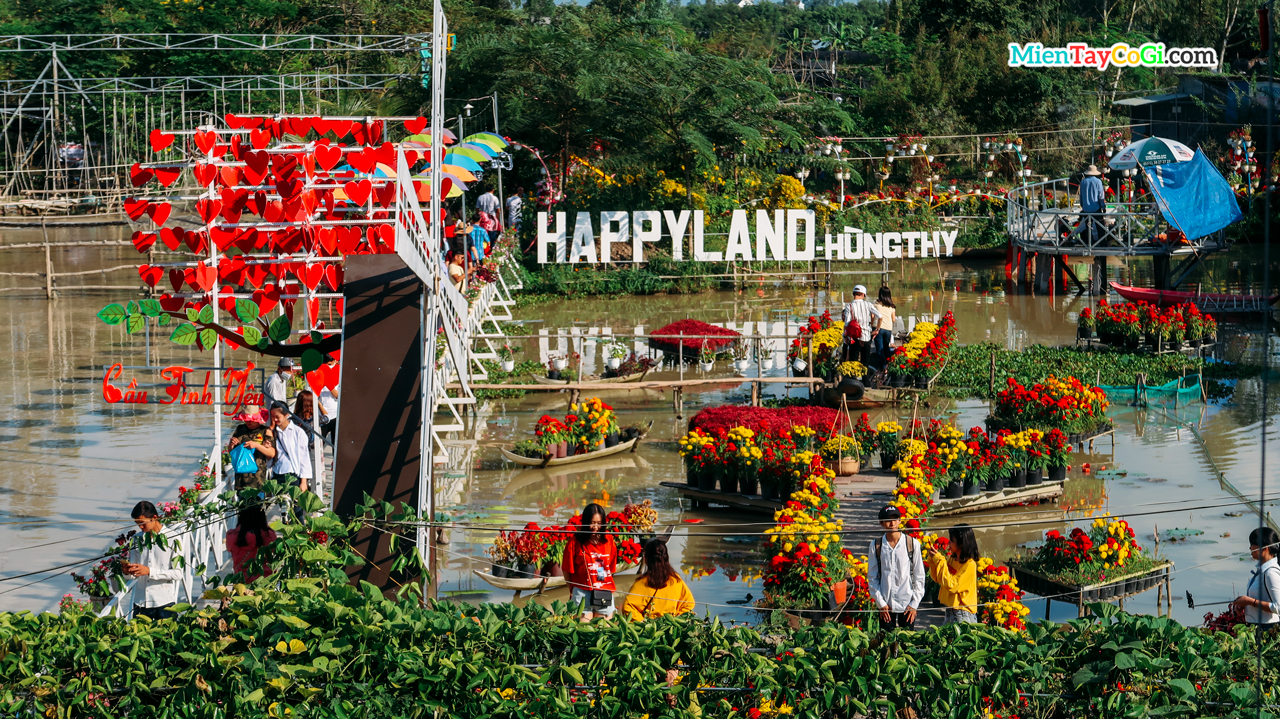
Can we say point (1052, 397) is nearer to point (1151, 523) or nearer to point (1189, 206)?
point (1151, 523)

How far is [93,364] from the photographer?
22.1m

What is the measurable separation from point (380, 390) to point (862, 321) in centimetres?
1164

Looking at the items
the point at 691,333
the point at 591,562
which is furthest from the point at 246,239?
the point at 691,333

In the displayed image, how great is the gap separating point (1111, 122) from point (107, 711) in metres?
50.0

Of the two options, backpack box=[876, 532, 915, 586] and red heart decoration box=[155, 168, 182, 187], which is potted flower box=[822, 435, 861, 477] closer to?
backpack box=[876, 532, 915, 586]

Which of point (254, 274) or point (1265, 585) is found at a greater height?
point (254, 274)

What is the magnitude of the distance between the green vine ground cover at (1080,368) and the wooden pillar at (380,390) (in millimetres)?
12157

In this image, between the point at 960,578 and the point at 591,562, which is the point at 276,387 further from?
the point at 960,578

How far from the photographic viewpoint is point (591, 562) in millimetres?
9430

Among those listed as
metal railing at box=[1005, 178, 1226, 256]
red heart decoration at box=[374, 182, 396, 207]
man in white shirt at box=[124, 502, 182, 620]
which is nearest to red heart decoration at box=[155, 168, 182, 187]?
red heart decoration at box=[374, 182, 396, 207]

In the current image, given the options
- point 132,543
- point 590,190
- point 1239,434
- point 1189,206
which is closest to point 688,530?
point 132,543

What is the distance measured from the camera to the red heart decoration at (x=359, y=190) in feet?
40.3

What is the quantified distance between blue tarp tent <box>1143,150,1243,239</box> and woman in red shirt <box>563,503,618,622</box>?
20.9 m

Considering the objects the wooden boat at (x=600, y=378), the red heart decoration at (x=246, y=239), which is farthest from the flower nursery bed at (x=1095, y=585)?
the wooden boat at (x=600, y=378)
